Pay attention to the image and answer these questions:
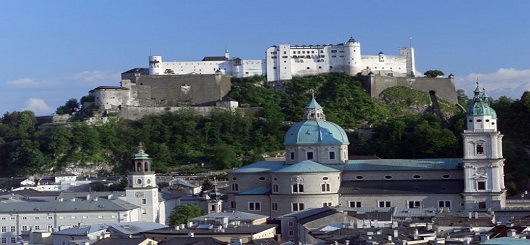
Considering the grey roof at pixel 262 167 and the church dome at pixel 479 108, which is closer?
the church dome at pixel 479 108

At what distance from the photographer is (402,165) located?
238ft

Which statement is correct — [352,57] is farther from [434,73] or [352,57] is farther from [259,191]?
[259,191]

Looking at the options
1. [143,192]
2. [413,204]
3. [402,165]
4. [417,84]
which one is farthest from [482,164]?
[417,84]

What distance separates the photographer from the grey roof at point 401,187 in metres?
69.8

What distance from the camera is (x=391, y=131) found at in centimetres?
10631

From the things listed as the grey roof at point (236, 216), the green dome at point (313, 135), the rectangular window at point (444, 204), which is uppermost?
the green dome at point (313, 135)

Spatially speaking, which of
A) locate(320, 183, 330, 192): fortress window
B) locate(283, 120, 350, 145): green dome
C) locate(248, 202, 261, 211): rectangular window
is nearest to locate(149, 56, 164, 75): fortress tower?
locate(283, 120, 350, 145): green dome

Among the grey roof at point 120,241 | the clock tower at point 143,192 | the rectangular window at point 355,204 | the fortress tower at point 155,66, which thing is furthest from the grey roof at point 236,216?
the fortress tower at point 155,66

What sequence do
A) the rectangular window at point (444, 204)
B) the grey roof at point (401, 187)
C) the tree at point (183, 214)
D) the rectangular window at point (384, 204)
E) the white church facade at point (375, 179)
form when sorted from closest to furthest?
the white church facade at point (375, 179), the rectangular window at point (444, 204), the grey roof at point (401, 187), the rectangular window at point (384, 204), the tree at point (183, 214)

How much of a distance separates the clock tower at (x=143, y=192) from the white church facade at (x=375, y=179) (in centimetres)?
540

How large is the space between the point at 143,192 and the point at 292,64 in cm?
4870

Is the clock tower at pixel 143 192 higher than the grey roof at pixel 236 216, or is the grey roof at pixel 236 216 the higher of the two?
the clock tower at pixel 143 192

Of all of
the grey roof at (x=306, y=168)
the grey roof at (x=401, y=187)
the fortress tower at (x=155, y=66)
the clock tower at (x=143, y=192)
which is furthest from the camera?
the fortress tower at (x=155, y=66)

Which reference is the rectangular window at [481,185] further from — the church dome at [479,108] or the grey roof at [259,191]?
the grey roof at [259,191]
